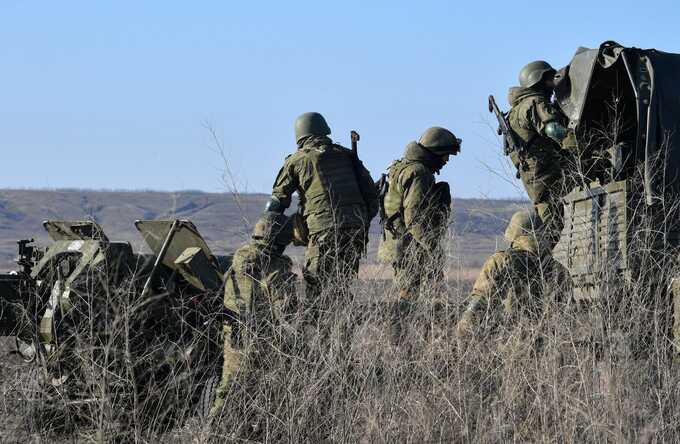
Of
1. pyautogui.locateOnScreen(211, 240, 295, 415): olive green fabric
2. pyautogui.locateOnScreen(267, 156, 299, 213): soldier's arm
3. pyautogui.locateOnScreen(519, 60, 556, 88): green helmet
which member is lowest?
pyautogui.locateOnScreen(211, 240, 295, 415): olive green fabric

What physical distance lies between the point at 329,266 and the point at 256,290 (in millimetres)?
1661

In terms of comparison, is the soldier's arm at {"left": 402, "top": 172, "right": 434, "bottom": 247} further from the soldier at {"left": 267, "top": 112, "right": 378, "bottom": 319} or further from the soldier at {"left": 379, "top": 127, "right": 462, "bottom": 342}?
the soldier at {"left": 267, "top": 112, "right": 378, "bottom": 319}


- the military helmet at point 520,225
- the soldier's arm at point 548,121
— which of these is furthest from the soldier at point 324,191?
the military helmet at point 520,225

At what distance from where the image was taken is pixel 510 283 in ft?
25.5

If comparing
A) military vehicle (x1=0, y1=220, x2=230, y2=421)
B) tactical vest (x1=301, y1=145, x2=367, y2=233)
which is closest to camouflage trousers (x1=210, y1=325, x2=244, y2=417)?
military vehicle (x1=0, y1=220, x2=230, y2=421)

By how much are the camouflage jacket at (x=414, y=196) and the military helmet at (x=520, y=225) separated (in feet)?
6.65

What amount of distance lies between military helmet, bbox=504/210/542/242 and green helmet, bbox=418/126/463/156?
2.55 meters

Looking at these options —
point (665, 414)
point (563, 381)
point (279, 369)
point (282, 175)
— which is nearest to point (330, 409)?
point (279, 369)

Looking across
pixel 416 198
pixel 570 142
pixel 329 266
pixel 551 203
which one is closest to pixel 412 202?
pixel 416 198

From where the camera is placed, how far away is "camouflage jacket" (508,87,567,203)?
32.5 ft

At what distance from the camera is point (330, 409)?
22.4 ft

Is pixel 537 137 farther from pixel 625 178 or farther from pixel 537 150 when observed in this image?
pixel 625 178

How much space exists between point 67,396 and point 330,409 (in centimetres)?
159

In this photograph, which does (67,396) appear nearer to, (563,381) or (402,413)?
(402,413)
